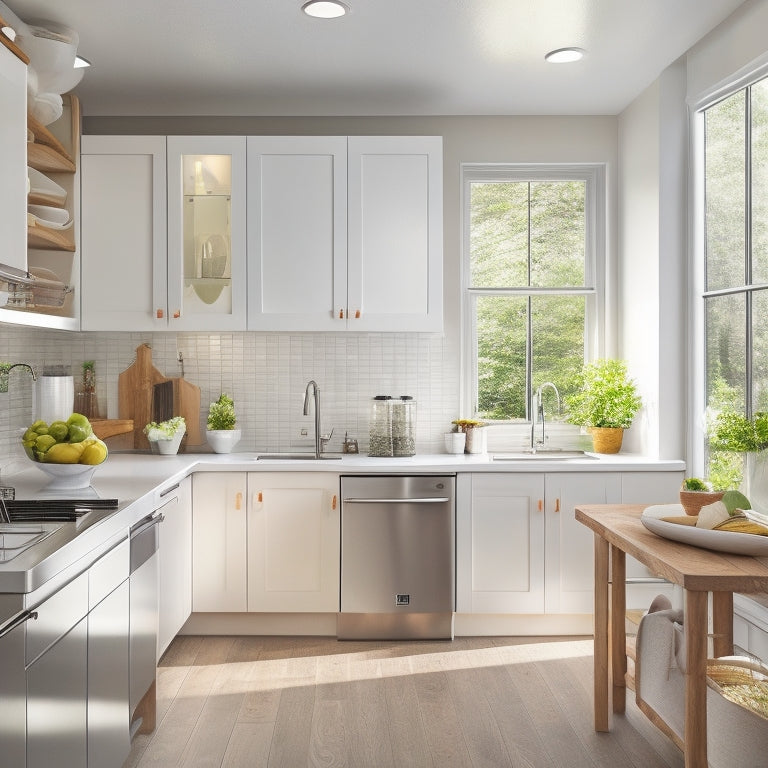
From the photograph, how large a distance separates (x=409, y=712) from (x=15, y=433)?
2.13m

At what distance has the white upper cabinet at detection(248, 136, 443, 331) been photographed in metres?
4.00

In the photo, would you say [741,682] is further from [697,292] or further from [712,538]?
[697,292]

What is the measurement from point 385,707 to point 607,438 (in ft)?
6.19

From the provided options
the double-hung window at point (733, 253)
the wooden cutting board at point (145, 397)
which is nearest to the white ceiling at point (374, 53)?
the double-hung window at point (733, 253)

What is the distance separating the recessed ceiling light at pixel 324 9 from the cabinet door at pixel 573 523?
Answer: 2267 millimetres

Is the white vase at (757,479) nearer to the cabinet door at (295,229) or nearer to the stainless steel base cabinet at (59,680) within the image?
the cabinet door at (295,229)

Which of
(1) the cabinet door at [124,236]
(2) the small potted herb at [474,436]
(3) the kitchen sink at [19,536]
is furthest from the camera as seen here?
(2) the small potted herb at [474,436]

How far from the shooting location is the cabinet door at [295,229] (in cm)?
400

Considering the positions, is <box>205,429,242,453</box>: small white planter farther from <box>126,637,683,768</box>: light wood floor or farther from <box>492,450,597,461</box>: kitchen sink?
<box>492,450,597,461</box>: kitchen sink

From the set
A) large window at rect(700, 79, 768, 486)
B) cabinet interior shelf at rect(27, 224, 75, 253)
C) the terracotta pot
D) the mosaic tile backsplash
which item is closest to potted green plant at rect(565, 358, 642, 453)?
the terracotta pot

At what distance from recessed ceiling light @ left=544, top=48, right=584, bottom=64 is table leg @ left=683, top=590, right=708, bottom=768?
2470 mm

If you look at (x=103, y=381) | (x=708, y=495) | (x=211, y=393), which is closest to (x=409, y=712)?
(x=708, y=495)

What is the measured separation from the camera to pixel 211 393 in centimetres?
439

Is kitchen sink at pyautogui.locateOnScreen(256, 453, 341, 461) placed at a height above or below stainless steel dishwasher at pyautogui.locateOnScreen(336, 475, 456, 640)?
above
